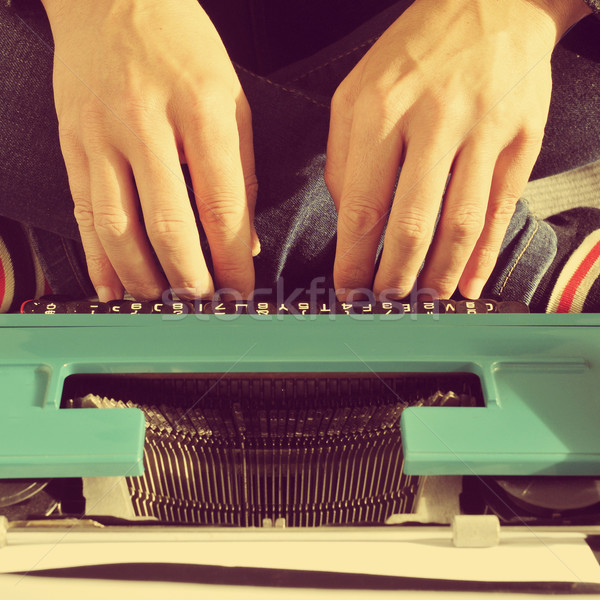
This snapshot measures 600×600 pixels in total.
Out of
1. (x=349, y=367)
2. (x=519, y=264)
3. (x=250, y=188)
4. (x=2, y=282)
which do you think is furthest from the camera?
(x=2, y=282)

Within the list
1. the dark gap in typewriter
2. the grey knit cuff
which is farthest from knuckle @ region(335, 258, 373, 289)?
the grey knit cuff

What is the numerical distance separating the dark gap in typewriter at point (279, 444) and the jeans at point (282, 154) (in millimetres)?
219

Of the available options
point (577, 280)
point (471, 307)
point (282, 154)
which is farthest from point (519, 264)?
point (282, 154)

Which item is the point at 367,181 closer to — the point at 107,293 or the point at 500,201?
the point at 500,201

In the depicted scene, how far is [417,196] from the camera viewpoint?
16.1 inches

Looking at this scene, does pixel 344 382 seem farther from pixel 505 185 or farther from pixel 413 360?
pixel 505 185

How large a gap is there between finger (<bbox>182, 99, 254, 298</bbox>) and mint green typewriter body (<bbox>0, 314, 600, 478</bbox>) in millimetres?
72

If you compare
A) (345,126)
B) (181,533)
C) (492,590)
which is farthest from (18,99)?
(492,590)

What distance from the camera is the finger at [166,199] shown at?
1.36 feet

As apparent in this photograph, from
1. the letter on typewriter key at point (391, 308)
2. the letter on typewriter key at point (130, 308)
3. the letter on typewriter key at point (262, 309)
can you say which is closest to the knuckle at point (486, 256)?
the letter on typewriter key at point (391, 308)

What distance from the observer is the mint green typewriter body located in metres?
0.33

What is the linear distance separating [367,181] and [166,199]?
16 cm

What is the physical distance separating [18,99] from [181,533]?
471mm

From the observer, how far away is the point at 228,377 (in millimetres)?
402
